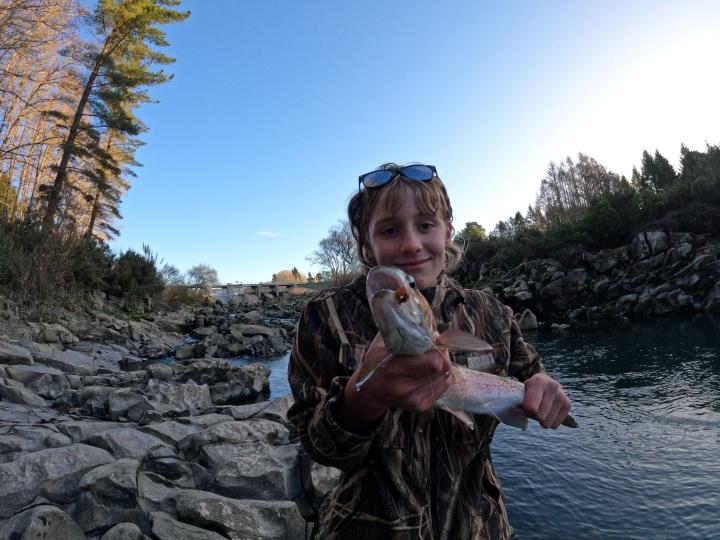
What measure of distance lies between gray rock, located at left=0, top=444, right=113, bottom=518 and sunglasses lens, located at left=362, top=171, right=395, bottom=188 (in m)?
3.92

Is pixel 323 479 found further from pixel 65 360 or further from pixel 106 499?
pixel 65 360

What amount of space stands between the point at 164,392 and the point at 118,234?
1601 inches

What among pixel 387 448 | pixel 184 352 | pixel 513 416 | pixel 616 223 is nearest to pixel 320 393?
pixel 387 448

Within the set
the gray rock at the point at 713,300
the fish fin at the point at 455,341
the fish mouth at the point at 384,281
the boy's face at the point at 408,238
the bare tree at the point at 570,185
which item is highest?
the bare tree at the point at 570,185

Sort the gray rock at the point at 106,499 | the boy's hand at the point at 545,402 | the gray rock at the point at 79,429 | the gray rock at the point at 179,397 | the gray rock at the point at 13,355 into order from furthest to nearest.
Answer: the gray rock at the point at 13,355 < the gray rock at the point at 179,397 < the gray rock at the point at 79,429 < the gray rock at the point at 106,499 < the boy's hand at the point at 545,402

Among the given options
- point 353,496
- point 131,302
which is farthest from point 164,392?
point 131,302

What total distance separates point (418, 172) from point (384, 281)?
0.97 meters

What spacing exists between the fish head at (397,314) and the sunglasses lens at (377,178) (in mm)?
842

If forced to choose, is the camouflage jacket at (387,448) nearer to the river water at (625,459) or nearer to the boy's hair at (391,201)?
the boy's hair at (391,201)

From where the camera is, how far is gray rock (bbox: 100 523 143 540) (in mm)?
3145

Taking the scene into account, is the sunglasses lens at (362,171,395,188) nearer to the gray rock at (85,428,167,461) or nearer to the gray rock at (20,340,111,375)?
the gray rock at (85,428,167,461)

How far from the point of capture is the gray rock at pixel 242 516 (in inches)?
138

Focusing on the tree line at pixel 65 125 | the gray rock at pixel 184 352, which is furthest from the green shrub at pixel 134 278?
the gray rock at pixel 184 352

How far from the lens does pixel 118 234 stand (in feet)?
139
